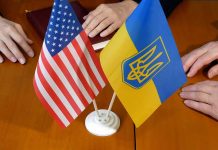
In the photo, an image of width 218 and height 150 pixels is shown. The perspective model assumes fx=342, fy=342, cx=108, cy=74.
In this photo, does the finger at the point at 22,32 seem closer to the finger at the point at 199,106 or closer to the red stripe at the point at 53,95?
the red stripe at the point at 53,95

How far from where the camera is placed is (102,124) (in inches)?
39.9

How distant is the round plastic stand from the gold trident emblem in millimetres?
234

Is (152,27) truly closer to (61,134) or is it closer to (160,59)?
(160,59)

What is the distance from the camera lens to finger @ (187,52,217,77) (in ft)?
3.93

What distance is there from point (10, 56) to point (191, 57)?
0.65m

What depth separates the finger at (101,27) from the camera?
50.9 inches

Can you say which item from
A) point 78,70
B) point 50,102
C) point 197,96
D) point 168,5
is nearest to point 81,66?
point 78,70

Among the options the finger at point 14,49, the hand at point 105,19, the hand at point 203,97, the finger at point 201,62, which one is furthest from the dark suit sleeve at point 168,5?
the finger at point 14,49

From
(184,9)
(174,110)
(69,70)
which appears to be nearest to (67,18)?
(69,70)

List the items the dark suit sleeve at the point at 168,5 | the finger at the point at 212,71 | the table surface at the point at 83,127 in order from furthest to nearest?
the dark suit sleeve at the point at 168,5 → the finger at the point at 212,71 → the table surface at the point at 83,127

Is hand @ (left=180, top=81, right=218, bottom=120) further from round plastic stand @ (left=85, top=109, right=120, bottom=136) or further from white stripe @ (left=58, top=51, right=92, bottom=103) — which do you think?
white stripe @ (left=58, top=51, right=92, bottom=103)

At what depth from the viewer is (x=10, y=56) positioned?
4.09 ft

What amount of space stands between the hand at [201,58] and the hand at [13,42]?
0.57 m

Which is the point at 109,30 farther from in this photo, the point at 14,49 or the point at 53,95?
the point at 53,95
